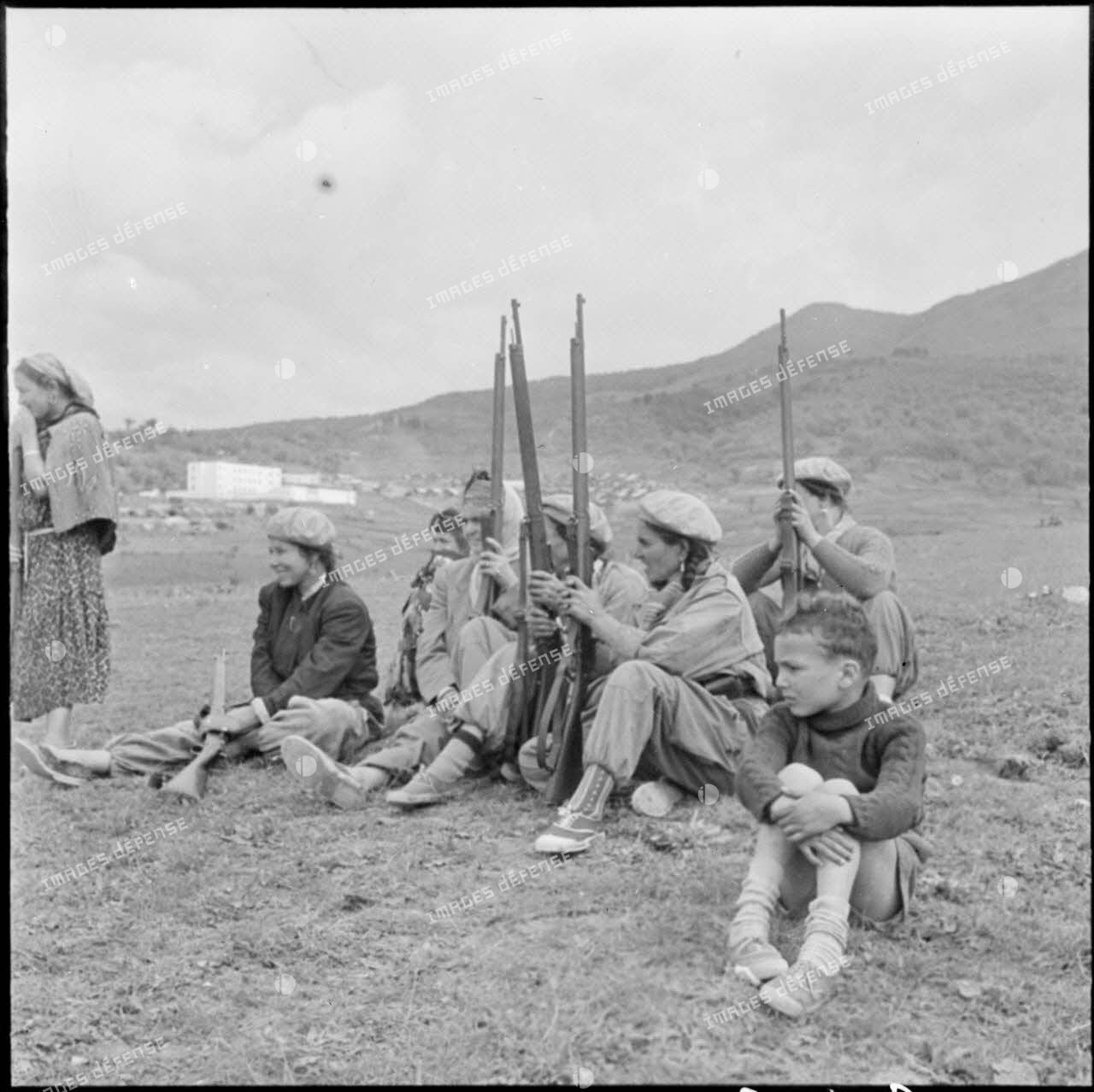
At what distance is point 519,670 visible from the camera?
4785 mm

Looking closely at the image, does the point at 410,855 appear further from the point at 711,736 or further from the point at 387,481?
the point at 387,481

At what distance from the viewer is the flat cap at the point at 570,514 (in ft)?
16.4

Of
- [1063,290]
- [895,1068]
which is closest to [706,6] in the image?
[895,1068]

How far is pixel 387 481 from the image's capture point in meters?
13.1

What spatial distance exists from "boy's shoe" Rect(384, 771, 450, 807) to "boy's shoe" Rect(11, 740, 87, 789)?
1.45m

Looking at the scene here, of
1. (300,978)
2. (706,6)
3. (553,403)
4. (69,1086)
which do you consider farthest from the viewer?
(553,403)

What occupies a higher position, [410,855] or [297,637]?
[297,637]

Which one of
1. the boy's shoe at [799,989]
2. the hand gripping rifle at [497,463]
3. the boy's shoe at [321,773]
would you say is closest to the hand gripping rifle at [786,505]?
the hand gripping rifle at [497,463]

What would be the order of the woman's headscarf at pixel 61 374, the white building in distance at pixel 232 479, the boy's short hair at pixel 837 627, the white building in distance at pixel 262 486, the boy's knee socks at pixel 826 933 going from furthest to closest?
1. the white building in distance at pixel 232 479
2. the white building in distance at pixel 262 486
3. the woman's headscarf at pixel 61 374
4. the boy's short hair at pixel 837 627
5. the boy's knee socks at pixel 826 933

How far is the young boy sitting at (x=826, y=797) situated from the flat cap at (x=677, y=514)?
114 centimetres

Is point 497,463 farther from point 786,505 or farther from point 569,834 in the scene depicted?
point 569,834

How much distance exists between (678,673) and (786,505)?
2.79ft

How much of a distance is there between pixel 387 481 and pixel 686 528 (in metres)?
9.02

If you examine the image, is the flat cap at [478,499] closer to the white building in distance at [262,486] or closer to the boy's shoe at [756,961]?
the boy's shoe at [756,961]
